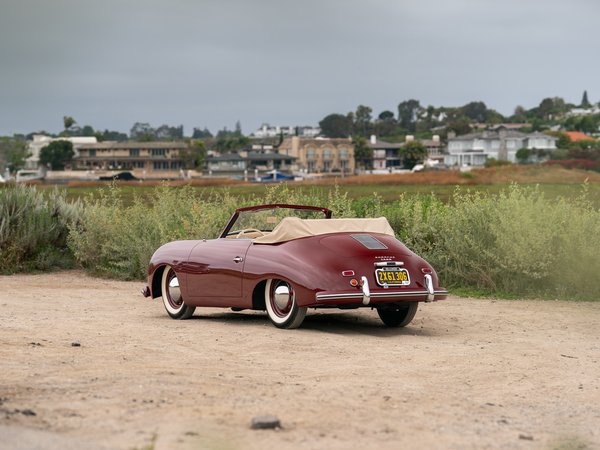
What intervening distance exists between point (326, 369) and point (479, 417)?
2284 millimetres

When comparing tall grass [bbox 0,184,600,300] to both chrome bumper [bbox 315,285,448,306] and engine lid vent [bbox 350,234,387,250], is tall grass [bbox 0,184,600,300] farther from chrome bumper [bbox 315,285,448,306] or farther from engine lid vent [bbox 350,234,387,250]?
chrome bumper [bbox 315,285,448,306]

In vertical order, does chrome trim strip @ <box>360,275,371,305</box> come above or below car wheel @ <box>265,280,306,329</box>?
above

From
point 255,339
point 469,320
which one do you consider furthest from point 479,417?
point 469,320

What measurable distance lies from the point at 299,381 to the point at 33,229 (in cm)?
1668

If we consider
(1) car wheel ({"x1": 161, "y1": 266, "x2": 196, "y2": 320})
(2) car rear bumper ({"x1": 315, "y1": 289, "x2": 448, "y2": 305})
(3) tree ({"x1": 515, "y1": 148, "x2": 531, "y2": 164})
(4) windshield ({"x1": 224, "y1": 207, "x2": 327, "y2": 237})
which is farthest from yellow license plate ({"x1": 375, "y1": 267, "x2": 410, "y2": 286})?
(3) tree ({"x1": 515, "y1": 148, "x2": 531, "y2": 164})

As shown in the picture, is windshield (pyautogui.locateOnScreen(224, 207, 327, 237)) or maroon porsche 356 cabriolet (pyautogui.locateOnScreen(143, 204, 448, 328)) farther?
windshield (pyautogui.locateOnScreen(224, 207, 327, 237))

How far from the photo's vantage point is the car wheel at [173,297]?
585 inches

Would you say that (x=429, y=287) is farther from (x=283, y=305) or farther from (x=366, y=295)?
(x=283, y=305)

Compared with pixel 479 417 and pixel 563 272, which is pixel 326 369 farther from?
pixel 563 272

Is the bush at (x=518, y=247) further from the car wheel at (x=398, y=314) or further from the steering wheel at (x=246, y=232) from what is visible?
the steering wheel at (x=246, y=232)

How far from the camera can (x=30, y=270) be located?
24516 mm

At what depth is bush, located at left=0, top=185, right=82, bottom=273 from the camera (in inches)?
971

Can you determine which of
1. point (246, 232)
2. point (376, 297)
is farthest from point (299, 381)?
point (246, 232)

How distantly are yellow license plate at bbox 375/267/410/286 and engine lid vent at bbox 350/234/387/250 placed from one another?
0.34 meters
